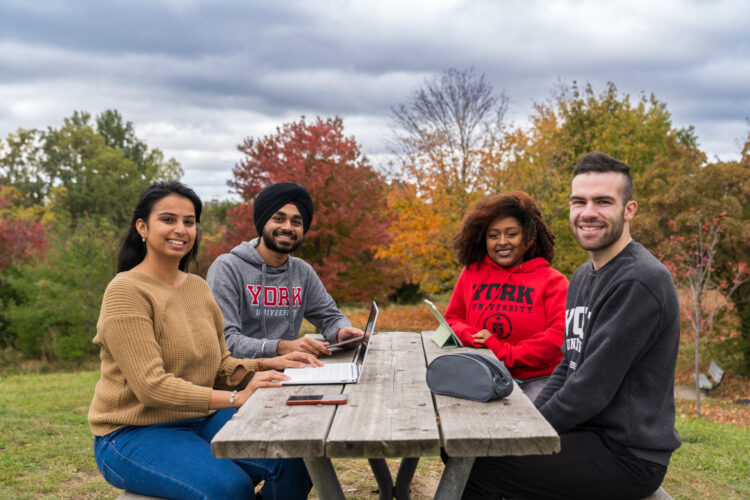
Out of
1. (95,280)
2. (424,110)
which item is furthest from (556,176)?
(95,280)

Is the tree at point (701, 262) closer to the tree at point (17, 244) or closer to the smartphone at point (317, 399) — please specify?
the smartphone at point (317, 399)

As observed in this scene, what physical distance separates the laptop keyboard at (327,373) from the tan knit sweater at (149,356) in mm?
403

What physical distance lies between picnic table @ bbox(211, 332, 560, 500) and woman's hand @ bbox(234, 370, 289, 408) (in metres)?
0.07

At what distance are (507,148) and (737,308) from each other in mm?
5609

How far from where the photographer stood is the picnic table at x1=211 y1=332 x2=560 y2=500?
1.92 meters

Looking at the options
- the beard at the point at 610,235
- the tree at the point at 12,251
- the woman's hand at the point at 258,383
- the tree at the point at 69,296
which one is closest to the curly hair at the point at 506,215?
the beard at the point at 610,235

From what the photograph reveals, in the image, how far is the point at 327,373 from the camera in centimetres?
289

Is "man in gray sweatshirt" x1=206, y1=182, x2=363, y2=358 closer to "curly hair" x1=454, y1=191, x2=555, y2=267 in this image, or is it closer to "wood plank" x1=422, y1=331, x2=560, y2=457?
"curly hair" x1=454, y1=191, x2=555, y2=267

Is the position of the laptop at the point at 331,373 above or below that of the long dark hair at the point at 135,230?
below

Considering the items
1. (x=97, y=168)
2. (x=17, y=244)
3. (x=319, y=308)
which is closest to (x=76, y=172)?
(x=97, y=168)

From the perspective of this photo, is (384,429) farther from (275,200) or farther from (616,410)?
(275,200)

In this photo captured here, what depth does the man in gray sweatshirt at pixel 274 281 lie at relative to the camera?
373 centimetres

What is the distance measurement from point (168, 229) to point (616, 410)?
199 cm

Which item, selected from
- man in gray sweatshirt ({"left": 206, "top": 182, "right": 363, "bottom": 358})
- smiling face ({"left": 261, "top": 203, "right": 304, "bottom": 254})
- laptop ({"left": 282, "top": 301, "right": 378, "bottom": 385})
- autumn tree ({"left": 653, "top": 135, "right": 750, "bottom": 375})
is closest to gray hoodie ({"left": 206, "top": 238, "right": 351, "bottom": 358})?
man in gray sweatshirt ({"left": 206, "top": 182, "right": 363, "bottom": 358})
